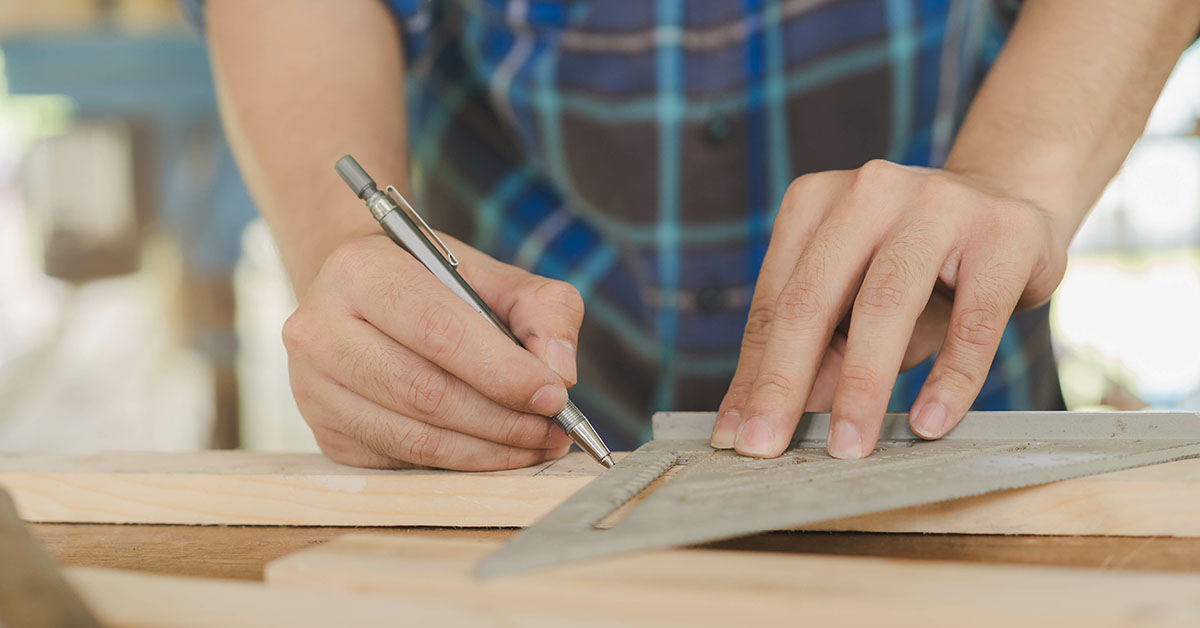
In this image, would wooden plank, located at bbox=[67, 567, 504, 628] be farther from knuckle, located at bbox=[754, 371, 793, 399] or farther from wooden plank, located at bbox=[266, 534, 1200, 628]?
knuckle, located at bbox=[754, 371, 793, 399]

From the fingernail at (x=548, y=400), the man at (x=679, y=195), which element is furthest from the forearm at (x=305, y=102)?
the fingernail at (x=548, y=400)

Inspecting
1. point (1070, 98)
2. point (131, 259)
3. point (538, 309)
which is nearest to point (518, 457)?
point (538, 309)

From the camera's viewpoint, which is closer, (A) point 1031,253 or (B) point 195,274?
(A) point 1031,253

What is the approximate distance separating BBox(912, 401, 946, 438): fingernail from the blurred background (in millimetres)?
2134

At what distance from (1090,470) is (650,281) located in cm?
66

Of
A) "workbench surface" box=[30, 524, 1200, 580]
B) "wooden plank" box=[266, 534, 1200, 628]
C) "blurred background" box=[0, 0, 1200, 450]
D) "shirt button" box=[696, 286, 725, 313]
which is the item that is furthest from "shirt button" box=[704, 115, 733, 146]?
"blurred background" box=[0, 0, 1200, 450]

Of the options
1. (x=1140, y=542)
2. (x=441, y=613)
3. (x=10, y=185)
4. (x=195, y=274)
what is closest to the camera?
(x=441, y=613)

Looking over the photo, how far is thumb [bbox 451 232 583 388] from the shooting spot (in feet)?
2.57

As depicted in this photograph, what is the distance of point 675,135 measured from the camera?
117 cm

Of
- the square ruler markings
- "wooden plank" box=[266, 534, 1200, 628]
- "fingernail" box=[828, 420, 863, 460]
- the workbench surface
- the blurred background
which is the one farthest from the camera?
the blurred background

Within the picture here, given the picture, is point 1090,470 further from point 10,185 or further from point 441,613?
point 10,185

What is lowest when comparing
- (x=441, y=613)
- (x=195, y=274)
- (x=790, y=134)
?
(x=195, y=274)

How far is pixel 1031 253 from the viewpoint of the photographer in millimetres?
796

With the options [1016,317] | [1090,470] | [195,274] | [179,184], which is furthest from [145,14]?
[1090,470]
